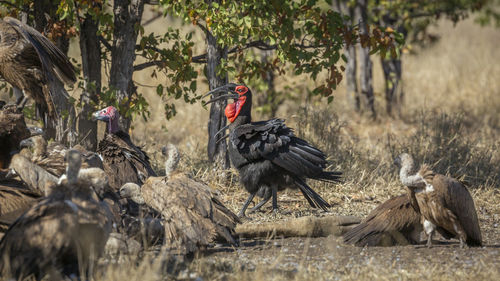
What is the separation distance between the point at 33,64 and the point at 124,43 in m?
1.14

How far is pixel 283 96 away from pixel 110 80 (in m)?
3.80

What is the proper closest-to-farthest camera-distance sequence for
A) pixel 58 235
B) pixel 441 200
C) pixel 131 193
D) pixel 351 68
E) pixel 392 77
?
pixel 58 235, pixel 441 200, pixel 131 193, pixel 351 68, pixel 392 77

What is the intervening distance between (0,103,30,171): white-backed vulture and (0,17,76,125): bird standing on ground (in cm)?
78

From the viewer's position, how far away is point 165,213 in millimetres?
4965

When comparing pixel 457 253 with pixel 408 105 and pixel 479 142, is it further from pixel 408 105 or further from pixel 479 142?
A: pixel 408 105

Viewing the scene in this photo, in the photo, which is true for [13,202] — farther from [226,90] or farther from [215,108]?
[215,108]

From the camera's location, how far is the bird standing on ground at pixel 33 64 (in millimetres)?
6438

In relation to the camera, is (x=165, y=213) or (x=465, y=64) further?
(x=465, y=64)

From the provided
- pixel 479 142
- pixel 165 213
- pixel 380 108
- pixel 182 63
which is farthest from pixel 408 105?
pixel 165 213

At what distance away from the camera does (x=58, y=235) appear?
4031mm

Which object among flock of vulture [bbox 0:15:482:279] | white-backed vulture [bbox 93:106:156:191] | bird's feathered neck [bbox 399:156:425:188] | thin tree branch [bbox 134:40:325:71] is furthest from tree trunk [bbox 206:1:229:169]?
bird's feathered neck [bbox 399:156:425:188]

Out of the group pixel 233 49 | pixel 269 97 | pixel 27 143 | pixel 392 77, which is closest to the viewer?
pixel 27 143

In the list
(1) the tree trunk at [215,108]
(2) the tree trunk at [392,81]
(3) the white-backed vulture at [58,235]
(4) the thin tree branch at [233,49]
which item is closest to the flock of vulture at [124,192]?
(3) the white-backed vulture at [58,235]

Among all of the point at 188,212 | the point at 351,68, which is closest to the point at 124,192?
→ the point at 188,212
